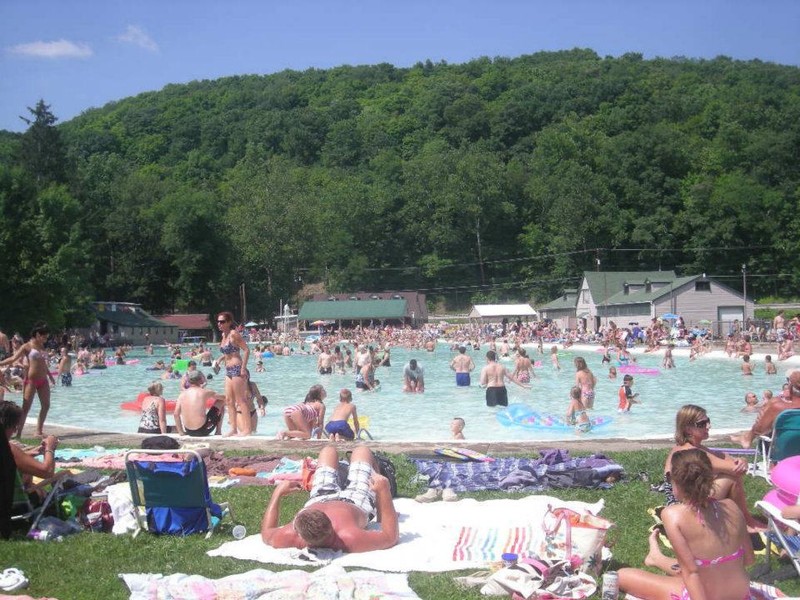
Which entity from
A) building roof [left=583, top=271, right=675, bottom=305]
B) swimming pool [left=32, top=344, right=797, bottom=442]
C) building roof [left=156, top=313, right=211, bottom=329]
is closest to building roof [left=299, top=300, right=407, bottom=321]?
building roof [left=156, top=313, right=211, bottom=329]

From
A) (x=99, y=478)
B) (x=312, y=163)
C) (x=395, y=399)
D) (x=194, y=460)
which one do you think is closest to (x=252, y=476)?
A: (x=99, y=478)

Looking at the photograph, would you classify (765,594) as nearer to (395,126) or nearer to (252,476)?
(252,476)

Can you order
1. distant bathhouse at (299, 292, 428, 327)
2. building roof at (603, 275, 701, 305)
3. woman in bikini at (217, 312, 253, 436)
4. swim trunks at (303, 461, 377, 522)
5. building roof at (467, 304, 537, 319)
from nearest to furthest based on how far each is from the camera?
1. swim trunks at (303, 461, 377, 522)
2. woman in bikini at (217, 312, 253, 436)
3. building roof at (603, 275, 701, 305)
4. building roof at (467, 304, 537, 319)
5. distant bathhouse at (299, 292, 428, 327)

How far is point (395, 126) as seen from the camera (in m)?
107

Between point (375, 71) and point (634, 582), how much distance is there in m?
129

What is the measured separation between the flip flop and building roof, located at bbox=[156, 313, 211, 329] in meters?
63.0

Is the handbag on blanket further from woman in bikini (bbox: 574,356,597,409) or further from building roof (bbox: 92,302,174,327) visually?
building roof (bbox: 92,302,174,327)

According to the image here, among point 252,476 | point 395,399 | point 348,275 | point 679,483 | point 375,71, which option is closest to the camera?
point 679,483

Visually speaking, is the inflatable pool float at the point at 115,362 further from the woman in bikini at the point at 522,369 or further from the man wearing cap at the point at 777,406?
the man wearing cap at the point at 777,406

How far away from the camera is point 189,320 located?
2653 inches

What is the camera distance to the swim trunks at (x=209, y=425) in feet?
34.7

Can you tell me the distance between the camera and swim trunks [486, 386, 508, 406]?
16719 mm

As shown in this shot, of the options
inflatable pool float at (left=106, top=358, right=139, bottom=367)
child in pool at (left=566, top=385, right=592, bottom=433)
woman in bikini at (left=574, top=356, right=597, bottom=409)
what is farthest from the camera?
inflatable pool float at (left=106, top=358, right=139, bottom=367)

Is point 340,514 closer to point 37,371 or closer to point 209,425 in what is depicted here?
point 209,425
